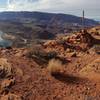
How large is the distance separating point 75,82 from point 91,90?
1.09 meters

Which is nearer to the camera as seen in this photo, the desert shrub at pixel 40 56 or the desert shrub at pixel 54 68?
the desert shrub at pixel 54 68

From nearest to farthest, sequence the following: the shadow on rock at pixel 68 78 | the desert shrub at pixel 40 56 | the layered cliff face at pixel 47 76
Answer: the layered cliff face at pixel 47 76 → the shadow on rock at pixel 68 78 → the desert shrub at pixel 40 56

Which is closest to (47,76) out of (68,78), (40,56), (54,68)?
(54,68)

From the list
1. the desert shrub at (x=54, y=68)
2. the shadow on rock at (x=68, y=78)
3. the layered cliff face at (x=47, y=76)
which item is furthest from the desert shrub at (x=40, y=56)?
the shadow on rock at (x=68, y=78)

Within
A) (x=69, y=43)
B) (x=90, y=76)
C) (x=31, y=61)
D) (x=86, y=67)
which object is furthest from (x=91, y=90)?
(x=69, y=43)

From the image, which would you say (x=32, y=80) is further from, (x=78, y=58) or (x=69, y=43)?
(x=69, y=43)

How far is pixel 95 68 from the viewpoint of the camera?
52.6 ft

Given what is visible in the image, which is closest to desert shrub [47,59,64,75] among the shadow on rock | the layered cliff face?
the layered cliff face

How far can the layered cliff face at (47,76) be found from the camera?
1341cm

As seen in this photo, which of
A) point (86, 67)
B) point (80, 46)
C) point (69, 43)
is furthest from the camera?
point (69, 43)

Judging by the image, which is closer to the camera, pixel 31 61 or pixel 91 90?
pixel 91 90

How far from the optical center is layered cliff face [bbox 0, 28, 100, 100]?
13.4m

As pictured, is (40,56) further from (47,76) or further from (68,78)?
(68,78)

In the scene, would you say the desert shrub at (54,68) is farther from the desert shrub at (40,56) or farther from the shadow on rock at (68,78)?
the desert shrub at (40,56)
